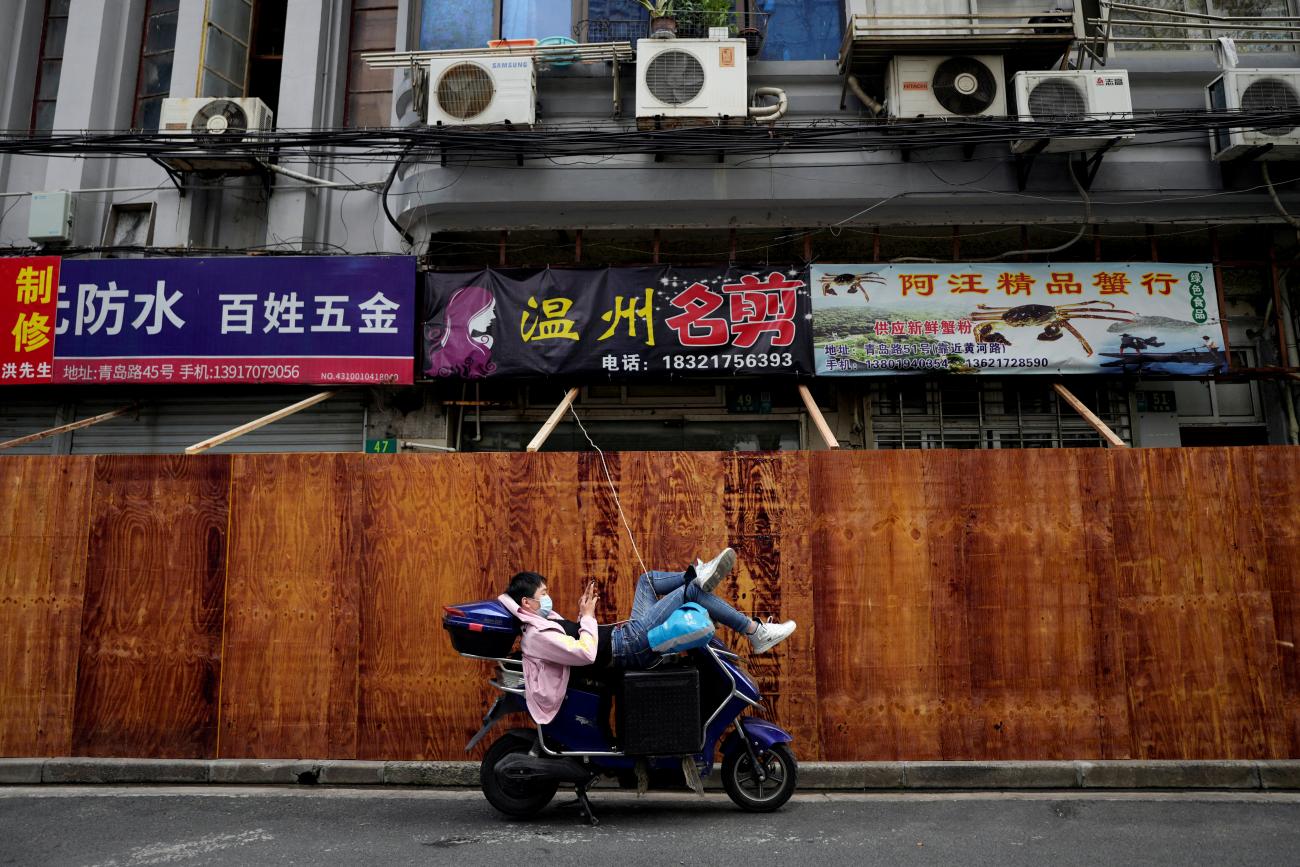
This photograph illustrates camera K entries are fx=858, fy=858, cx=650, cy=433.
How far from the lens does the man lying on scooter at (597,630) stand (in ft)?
17.9

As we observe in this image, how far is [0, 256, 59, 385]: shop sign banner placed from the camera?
31.5 ft

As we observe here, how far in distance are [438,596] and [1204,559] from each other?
6.36 meters

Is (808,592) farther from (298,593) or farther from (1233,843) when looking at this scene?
(298,593)

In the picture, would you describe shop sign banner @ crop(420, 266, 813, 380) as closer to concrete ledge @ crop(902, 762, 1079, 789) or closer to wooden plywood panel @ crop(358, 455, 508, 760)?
wooden plywood panel @ crop(358, 455, 508, 760)

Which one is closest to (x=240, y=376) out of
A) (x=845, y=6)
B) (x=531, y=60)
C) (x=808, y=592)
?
(x=531, y=60)

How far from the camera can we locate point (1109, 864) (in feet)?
15.7

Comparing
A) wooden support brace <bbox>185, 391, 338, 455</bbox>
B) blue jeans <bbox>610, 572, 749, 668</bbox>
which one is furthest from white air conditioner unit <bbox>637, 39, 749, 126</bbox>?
blue jeans <bbox>610, 572, 749, 668</bbox>

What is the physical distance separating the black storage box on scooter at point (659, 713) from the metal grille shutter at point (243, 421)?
5.87 meters

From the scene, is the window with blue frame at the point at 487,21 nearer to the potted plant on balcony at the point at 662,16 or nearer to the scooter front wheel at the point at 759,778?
the potted plant on balcony at the point at 662,16

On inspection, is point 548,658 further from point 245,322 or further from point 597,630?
point 245,322

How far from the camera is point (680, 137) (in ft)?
30.5

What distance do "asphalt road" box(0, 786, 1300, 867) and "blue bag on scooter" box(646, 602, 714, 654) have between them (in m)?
1.14

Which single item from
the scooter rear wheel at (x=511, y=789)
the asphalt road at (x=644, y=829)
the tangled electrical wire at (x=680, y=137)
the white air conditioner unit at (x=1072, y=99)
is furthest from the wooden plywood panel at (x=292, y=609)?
the white air conditioner unit at (x=1072, y=99)

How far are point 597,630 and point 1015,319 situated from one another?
6.17m
